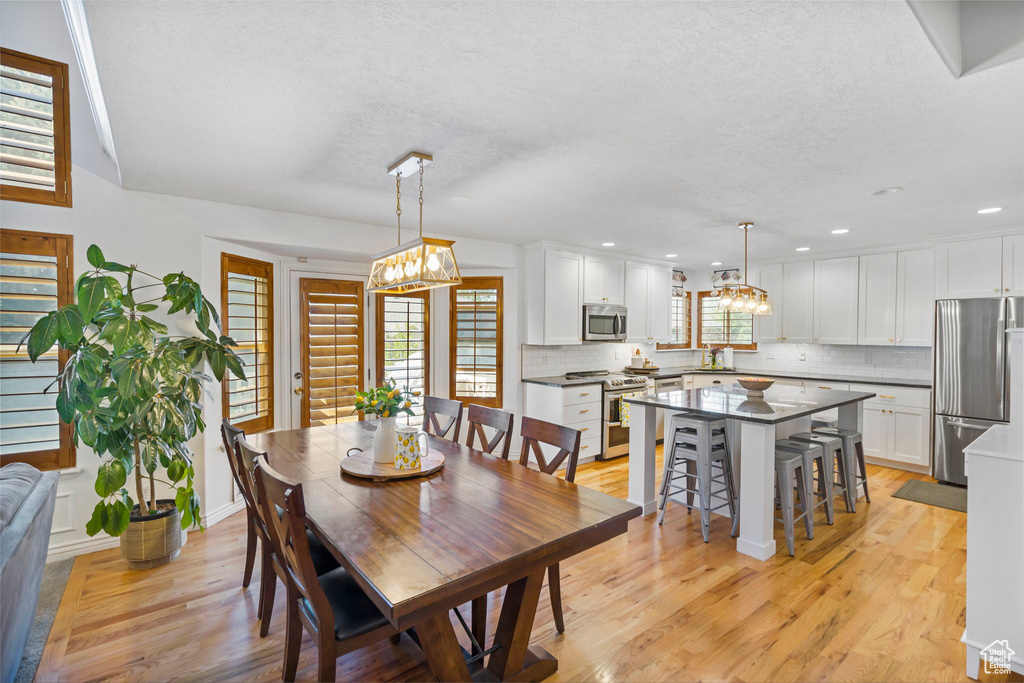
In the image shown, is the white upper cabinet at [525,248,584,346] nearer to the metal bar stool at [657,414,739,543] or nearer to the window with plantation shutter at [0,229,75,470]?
the metal bar stool at [657,414,739,543]

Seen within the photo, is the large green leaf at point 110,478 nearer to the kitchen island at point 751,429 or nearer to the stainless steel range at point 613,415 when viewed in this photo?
the kitchen island at point 751,429

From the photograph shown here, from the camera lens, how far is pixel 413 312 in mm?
5004

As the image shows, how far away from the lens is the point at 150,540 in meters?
2.88

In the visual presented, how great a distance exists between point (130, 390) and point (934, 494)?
19.6ft

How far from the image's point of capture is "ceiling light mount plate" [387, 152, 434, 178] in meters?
2.51

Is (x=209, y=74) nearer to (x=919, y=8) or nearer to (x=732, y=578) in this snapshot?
(x=919, y=8)

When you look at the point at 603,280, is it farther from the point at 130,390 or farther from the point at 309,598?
the point at 309,598

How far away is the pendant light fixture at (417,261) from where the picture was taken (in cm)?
245

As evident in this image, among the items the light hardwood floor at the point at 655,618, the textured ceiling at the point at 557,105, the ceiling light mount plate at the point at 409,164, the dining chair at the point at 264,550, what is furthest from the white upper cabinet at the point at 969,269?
the dining chair at the point at 264,550

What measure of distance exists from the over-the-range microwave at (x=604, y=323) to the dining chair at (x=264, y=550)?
3.83 m

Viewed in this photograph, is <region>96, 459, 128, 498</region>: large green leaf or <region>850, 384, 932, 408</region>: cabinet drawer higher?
<region>850, 384, 932, 408</region>: cabinet drawer

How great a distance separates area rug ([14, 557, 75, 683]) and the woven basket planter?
0.98ft

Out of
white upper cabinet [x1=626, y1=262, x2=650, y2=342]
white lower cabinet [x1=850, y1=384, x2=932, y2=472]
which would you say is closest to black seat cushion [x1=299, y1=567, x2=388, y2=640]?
white upper cabinet [x1=626, y1=262, x2=650, y2=342]

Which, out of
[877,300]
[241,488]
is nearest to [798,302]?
[877,300]
